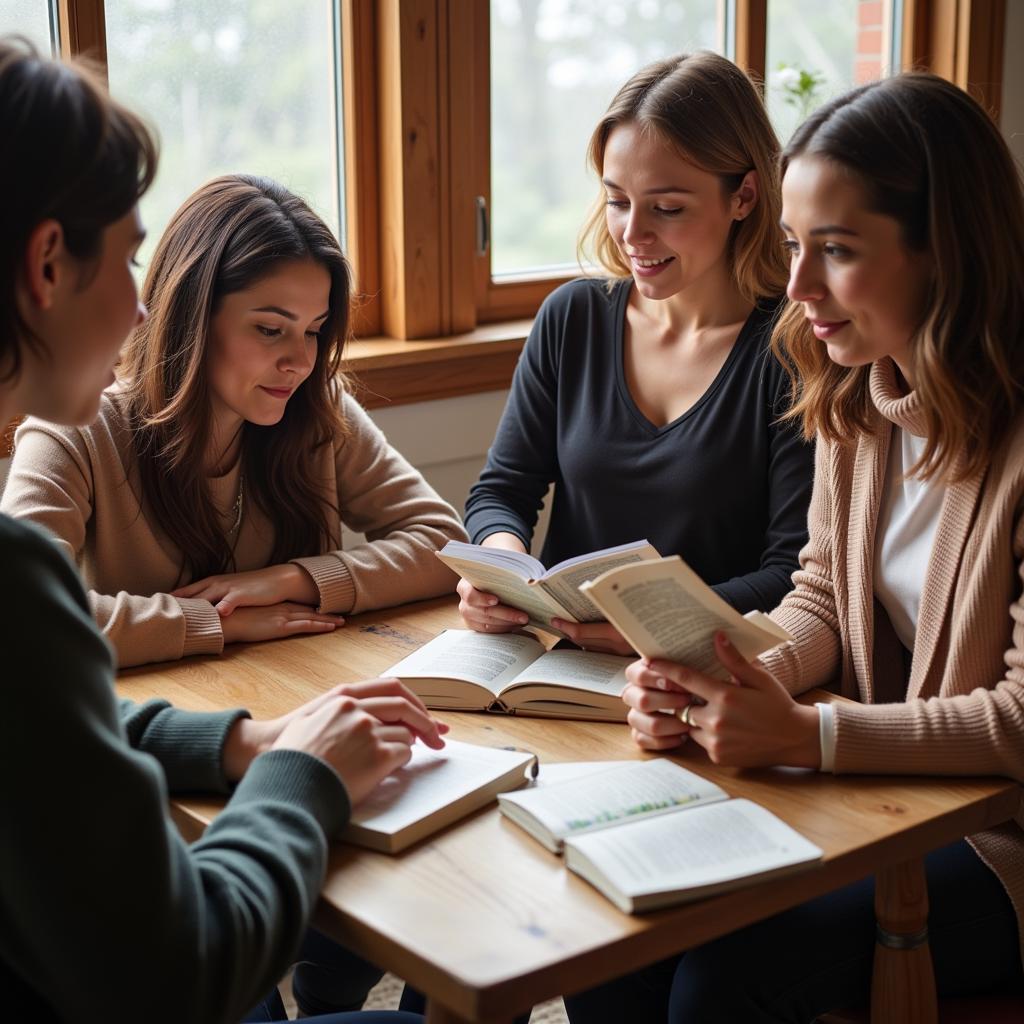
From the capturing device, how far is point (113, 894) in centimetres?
92

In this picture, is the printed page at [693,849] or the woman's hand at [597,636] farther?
the woman's hand at [597,636]

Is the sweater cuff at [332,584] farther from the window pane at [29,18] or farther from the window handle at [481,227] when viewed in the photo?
the window handle at [481,227]

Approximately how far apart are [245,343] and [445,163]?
3.86 ft

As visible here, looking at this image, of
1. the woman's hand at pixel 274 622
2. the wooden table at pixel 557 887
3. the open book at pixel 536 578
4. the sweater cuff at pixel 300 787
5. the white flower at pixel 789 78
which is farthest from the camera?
the white flower at pixel 789 78

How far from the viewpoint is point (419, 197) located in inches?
114

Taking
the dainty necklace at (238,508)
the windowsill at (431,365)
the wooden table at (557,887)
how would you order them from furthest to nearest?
the windowsill at (431,365), the dainty necklace at (238,508), the wooden table at (557,887)

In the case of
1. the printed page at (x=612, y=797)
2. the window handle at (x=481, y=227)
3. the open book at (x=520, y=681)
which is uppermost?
the window handle at (x=481, y=227)

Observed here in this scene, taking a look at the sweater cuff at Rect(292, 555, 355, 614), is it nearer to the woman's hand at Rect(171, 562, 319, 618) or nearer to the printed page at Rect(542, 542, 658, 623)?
the woman's hand at Rect(171, 562, 319, 618)

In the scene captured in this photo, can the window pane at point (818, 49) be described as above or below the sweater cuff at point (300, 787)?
above

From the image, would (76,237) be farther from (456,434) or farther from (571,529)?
(456,434)

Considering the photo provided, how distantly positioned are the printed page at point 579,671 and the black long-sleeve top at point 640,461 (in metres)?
0.32

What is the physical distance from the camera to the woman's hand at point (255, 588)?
1819 millimetres

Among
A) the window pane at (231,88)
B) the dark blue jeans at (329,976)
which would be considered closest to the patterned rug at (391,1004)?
the dark blue jeans at (329,976)

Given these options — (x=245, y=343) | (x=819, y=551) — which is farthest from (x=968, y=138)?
(x=245, y=343)
